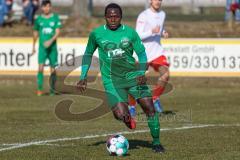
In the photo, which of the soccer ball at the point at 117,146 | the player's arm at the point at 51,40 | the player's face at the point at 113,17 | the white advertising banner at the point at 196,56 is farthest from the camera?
the white advertising banner at the point at 196,56

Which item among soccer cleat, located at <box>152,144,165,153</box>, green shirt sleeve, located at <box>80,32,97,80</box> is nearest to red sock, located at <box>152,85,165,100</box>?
green shirt sleeve, located at <box>80,32,97,80</box>

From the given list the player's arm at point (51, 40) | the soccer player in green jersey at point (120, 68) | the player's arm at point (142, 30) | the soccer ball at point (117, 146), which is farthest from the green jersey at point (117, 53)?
the player's arm at point (51, 40)

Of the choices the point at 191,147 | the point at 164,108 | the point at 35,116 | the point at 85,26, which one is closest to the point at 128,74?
the point at 191,147

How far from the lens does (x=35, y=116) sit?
17.0 meters

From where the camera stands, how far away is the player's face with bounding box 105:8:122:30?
1180 centimetres

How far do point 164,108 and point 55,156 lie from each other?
747 centimetres

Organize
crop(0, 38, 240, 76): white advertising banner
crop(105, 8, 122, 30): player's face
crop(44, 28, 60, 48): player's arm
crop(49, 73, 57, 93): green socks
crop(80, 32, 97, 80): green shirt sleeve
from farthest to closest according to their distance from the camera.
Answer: crop(0, 38, 240, 76): white advertising banner < crop(49, 73, 57, 93): green socks < crop(44, 28, 60, 48): player's arm < crop(80, 32, 97, 80): green shirt sleeve < crop(105, 8, 122, 30): player's face

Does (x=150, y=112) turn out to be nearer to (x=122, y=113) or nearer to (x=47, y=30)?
(x=122, y=113)

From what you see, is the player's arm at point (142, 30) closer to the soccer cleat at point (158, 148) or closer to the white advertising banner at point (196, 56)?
the soccer cleat at point (158, 148)

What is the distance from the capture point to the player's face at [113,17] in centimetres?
1180

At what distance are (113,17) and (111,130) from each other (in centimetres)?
340

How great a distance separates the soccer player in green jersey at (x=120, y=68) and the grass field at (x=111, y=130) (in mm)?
592

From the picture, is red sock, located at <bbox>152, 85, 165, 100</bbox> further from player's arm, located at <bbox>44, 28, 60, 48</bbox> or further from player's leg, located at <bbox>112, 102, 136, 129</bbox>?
player's arm, located at <bbox>44, 28, 60, 48</bbox>

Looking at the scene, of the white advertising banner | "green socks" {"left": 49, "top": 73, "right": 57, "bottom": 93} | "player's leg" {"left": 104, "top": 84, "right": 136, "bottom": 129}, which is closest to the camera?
"player's leg" {"left": 104, "top": 84, "right": 136, "bottom": 129}
